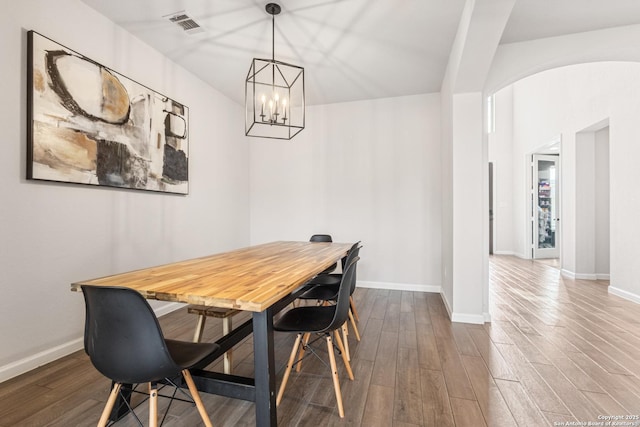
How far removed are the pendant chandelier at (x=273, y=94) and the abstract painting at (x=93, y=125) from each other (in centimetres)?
99

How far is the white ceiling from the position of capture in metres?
2.40

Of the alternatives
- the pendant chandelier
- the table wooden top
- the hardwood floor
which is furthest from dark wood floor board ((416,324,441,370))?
the pendant chandelier

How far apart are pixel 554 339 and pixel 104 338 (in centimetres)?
321

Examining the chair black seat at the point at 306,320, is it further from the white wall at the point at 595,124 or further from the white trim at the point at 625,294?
the white wall at the point at 595,124

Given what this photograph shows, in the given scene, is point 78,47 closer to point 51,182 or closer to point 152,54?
point 152,54

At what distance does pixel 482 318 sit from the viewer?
9.50 feet

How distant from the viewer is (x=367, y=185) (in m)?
4.48

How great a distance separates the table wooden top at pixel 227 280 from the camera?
1.19 meters

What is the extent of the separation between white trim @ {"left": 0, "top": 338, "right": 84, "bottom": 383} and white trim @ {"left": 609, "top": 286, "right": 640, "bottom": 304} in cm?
579

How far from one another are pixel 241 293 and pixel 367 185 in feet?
11.5

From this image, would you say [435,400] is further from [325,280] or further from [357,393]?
[325,280]

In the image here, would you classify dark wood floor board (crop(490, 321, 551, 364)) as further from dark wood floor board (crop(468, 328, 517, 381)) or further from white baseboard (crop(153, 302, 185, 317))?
white baseboard (crop(153, 302, 185, 317))

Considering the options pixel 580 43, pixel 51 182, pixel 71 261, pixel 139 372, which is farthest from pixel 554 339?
pixel 51 182

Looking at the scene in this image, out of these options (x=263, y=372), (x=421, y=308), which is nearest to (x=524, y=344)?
(x=421, y=308)
